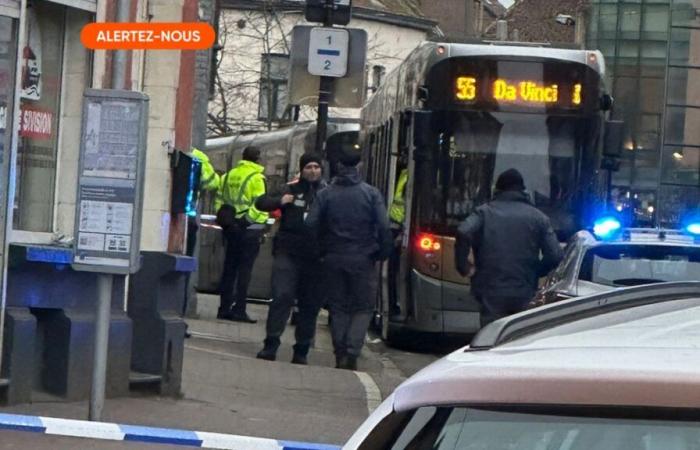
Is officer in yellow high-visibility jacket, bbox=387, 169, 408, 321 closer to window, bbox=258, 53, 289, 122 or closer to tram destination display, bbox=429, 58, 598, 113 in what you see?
tram destination display, bbox=429, 58, 598, 113

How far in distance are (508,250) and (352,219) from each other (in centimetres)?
172

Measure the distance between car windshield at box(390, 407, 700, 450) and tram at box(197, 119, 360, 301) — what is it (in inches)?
586

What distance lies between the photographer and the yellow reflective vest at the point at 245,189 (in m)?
17.3

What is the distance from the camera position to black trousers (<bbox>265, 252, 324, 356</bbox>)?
533 inches

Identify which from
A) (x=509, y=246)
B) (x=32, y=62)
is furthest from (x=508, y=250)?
(x=32, y=62)

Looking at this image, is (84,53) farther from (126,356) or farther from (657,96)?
(657,96)

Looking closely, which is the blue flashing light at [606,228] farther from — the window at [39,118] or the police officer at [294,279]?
the window at [39,118]

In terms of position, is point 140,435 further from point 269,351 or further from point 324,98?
point 324,98

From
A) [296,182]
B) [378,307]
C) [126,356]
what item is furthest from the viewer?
[378,307]

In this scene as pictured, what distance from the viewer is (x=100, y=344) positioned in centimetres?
834

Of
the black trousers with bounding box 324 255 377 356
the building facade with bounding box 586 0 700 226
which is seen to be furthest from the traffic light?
Result: the building facade with bounding box 586 0 700 226

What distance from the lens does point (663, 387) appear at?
2.35 meters

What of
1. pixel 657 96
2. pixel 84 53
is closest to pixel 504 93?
pixel 84 53

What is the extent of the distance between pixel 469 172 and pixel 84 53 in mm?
7197
